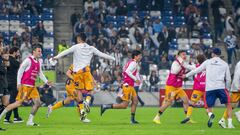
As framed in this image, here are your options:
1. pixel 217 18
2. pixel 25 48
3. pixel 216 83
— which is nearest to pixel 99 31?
pixel 25 48

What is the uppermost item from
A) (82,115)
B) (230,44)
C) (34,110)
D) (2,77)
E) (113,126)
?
(230,44)

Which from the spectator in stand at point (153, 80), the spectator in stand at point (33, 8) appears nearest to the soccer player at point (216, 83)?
the spectator in stand at point (153, 80)

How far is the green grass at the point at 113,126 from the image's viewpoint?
23344 mm

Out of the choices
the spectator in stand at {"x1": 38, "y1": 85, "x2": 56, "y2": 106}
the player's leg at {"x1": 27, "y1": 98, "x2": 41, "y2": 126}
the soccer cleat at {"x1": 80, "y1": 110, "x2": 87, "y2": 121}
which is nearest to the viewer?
the player's leg at {"x1": 27, "y1": 98, "x2": 41, "y2": 126}

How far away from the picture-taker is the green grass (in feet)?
76.6

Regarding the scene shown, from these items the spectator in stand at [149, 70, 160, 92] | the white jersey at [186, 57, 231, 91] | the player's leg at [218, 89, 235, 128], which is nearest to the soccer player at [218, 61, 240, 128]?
the player's leg at [218, 89, 235, 128]

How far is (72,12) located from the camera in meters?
48.8

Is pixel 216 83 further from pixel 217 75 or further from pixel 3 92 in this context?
pixel 3 92

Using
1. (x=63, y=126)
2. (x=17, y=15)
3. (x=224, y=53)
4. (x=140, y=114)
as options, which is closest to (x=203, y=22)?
(x=224, y=53)

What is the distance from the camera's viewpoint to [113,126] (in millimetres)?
25875

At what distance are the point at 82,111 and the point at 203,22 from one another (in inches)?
887

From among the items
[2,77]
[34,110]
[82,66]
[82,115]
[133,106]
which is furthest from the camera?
[82,66]

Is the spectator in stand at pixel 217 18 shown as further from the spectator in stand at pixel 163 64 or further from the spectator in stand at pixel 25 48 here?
the spectator in stand at pixel 25 48

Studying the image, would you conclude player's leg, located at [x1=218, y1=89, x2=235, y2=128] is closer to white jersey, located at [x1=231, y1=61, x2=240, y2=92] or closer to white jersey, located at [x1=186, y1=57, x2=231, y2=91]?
white jersey, located at [x1=186, y1=57, x2=231, y2=91]
